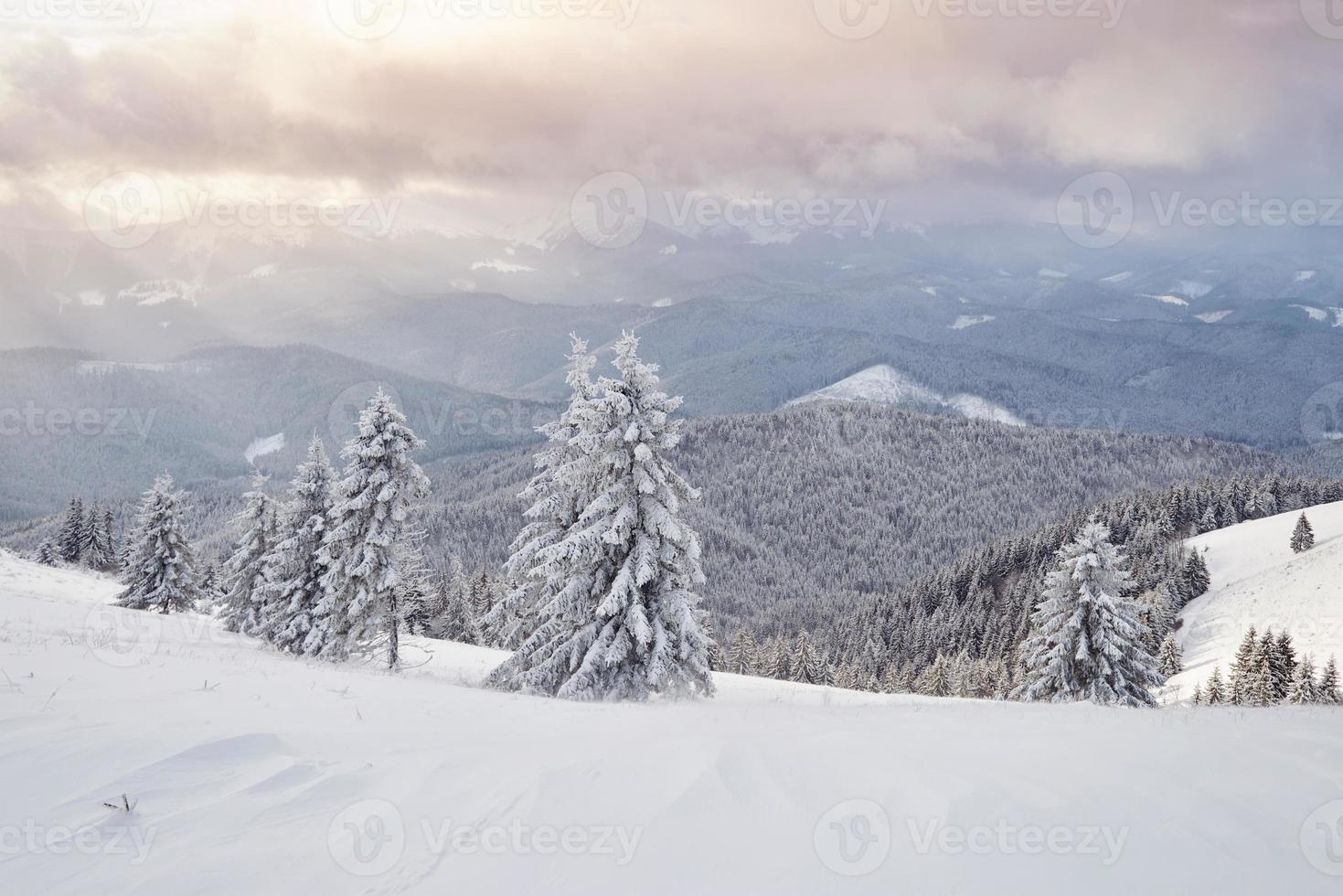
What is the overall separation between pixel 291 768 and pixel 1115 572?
3115 centimetres

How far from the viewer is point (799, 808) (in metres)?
5.30

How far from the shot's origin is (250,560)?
112 feet

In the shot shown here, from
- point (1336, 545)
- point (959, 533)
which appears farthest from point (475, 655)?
→ point (959, 533)

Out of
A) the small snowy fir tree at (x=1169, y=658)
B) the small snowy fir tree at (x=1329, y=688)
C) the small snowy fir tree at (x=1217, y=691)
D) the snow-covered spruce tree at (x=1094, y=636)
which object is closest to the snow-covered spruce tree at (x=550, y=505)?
the snow-covered spruce tree at (x=1094, y=636)

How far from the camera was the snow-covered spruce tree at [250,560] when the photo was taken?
109 feet

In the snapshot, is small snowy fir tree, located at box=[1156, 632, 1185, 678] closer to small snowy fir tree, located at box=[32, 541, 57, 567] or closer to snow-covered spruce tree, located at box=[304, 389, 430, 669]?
snow-covered spruce tree, located at box=[304, 389, 430, 669]

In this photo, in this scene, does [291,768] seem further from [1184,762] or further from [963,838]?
[1184,762]

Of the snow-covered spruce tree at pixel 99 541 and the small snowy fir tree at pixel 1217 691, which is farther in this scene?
the snow-covered spruce tree at pixel 99 541

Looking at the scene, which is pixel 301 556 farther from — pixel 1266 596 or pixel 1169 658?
pixel 1266 596

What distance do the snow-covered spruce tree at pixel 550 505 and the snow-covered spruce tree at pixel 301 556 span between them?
1223cm

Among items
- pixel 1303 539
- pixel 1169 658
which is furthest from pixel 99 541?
pixel 1303 539

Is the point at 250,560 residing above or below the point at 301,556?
below

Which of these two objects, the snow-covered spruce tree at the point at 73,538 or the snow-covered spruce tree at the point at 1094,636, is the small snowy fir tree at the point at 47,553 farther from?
the snow-covered spruce tree at the point at 1094,636

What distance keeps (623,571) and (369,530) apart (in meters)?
10.9
